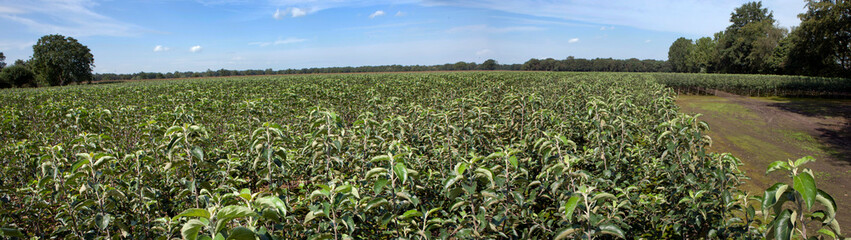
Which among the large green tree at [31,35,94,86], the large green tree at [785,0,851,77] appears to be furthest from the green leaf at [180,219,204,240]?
the large green tree at [31,35,94,86]

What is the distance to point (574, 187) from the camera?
307 centimetres

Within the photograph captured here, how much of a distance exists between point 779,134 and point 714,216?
20176 millimetres

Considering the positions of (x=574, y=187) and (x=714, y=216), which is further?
(x=714, y=216)

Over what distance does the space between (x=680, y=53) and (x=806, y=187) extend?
452ft

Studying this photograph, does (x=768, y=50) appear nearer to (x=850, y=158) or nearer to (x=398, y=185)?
(x=850, y=158)

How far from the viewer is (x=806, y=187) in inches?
69.6

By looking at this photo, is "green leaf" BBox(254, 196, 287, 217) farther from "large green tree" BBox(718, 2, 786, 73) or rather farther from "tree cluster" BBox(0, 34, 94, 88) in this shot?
"tree cluster" BBox(0, 34, 94, 88)

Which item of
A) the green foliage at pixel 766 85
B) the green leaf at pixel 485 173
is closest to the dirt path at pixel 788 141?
the green leaf at pixel 485 173

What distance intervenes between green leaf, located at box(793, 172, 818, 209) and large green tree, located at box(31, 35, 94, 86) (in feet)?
309

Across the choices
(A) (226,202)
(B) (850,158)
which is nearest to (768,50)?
(B) (850,158)

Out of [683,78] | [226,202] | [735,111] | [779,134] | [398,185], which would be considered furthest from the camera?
[683,78]

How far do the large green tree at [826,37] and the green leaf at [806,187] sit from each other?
44514 millimetres

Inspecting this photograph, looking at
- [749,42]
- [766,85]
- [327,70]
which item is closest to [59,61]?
[327,70]

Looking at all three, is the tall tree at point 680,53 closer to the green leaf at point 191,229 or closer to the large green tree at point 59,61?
the green leaf at point 191,229
